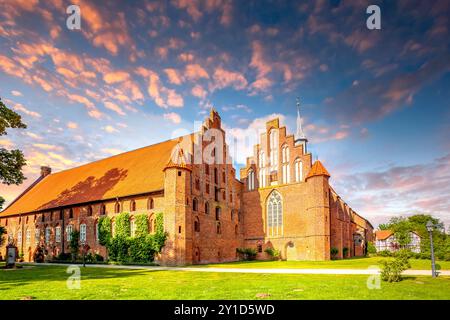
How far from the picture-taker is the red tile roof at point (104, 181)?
36312mm

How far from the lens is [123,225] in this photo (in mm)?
34781

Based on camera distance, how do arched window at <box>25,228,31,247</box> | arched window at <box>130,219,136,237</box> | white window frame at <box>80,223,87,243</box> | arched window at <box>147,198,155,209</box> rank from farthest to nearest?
arched window at <box>25,228,31,247</box> < white window frame at <box>80,223,87,243</box> < arched window at <box>130,219,136,237</box> < arched window at <box>147,198,155,209</box>

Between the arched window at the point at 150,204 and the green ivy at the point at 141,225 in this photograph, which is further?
the arched window at the point at 150,204

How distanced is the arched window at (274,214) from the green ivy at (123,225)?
18.8 metres

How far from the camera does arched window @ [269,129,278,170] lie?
1769 inches

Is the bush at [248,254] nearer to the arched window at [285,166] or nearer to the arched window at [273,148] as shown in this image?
the arched window at [285,166]

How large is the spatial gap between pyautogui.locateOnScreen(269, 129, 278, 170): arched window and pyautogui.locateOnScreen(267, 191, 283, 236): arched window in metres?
3.89

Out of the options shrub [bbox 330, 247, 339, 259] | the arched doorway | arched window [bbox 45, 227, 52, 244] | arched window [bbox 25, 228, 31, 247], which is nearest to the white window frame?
arched window [bbox 45, 227, 52, 244]

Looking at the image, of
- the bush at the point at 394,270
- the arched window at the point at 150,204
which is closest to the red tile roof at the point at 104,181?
the arched window at the point at 150,204

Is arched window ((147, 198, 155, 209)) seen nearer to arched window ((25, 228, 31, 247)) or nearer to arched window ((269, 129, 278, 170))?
arched window ((269, 129, 278, 170))

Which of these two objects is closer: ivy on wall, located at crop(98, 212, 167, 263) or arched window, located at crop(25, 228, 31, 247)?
ivy on wall, located at crop(98, 212, 167, 263)

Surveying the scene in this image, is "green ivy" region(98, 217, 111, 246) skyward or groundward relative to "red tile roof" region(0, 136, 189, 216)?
groundward
